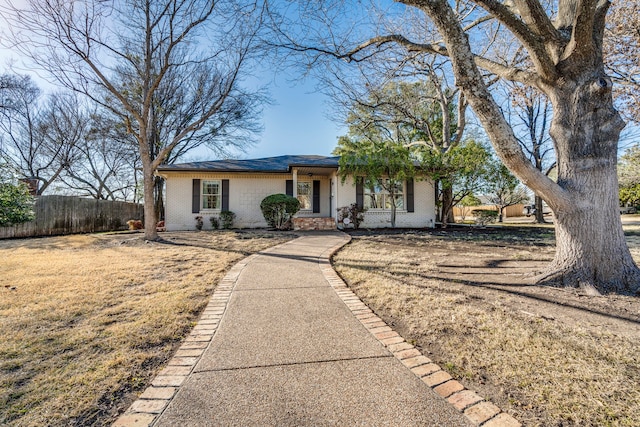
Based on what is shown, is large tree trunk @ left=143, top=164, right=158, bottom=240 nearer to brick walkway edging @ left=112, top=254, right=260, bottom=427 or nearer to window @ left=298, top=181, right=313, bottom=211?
window @ left=298, top=181, right=313, bottom=211

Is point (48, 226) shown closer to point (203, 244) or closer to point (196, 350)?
point (203, 244)

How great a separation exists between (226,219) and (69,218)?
7376mm

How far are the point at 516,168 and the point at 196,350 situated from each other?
4.01 metres

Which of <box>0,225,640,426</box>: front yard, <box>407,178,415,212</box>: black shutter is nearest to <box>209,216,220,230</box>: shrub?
<box>0,225,640,426</box>: front yard

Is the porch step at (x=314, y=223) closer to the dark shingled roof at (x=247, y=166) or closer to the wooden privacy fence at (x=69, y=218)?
the dark shingled roof at (x=247, y=166)

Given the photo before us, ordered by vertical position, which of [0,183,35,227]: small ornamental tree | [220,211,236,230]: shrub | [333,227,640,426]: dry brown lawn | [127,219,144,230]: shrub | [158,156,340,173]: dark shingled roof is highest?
[158,156,340,173]: dark shingled roof

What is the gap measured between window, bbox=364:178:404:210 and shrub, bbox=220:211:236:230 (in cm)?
599

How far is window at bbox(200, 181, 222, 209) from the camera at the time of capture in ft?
42.7

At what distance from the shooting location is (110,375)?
1.84 meters

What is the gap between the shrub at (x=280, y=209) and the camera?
452 inches

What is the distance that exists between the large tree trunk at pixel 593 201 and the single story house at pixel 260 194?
8658 mm

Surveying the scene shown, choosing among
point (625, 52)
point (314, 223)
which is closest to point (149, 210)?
point (314, 223)

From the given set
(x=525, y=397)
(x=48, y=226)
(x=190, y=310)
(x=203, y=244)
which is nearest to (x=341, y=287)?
(x=190, y=310)

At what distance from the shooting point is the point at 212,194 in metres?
13.1
